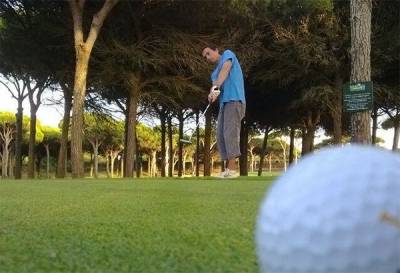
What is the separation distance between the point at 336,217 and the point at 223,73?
6174 mm

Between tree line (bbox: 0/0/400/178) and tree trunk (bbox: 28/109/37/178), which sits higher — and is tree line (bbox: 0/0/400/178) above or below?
above

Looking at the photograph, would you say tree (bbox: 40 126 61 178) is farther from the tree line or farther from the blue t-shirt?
the blue t-shirt

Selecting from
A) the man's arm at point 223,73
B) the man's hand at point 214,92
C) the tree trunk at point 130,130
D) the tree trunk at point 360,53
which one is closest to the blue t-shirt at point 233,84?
the man's arm at point 223,73

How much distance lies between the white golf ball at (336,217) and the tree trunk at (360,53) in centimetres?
1070

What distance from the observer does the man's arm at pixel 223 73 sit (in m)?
7.37

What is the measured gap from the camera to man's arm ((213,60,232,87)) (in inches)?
290

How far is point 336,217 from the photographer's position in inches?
52.3

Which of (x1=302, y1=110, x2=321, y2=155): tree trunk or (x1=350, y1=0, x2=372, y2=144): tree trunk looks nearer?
(x1=350, y1=0, x2=372, y2=144): tree trunk

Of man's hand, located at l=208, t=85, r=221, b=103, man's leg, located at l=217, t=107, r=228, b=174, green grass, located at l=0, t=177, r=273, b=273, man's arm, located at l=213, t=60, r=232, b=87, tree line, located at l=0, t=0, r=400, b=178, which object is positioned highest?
tree line, located at l=0, t=0, r=400, b=178

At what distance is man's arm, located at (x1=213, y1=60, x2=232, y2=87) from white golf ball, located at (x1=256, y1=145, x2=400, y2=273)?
5.94m

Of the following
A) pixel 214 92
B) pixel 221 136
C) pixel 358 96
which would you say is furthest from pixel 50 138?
pixel 214 92

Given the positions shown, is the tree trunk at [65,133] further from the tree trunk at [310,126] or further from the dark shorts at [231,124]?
the dark shorts at [231,124]

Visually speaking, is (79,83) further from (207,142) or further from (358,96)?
(207,142)

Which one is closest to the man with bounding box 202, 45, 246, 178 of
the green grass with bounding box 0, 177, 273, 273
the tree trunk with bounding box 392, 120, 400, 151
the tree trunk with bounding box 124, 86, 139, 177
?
the green grass with bounding box 0, 177, 273, 273
